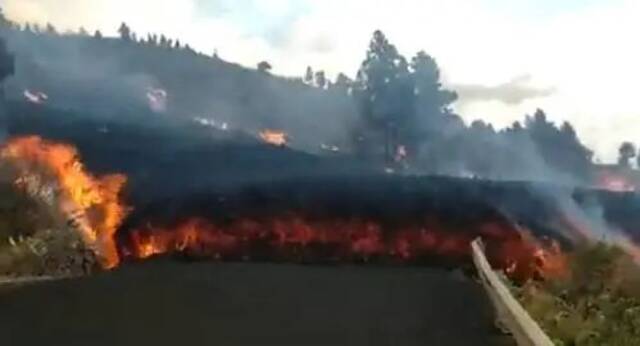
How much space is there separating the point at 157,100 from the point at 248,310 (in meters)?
14.8

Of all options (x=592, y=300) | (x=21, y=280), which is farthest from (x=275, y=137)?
(x=592, y=300)

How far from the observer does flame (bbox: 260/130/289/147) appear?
28.3 meters

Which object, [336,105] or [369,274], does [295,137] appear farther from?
[369,274]

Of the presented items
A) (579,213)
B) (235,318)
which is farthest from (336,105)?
(235,318)

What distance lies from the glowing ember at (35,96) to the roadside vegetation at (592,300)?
1334 centimetres

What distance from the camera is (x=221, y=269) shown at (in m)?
23.8

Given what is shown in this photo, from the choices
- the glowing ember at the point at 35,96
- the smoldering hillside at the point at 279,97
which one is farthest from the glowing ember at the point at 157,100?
the glowing ember at the point at 35,96

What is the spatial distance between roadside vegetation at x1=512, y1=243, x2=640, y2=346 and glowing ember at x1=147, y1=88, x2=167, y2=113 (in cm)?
1144

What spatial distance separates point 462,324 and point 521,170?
1409 centimetres

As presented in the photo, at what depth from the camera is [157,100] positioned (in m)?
28.5

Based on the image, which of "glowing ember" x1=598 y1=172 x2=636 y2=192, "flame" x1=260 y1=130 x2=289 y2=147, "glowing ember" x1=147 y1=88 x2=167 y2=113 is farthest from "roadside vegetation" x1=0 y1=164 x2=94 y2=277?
"glowing ember" x1=598 y1=172 x2=636 y2=192

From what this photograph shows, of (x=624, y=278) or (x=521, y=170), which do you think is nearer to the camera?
(x=624, y=278)

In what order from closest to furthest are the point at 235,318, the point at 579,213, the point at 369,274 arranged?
the point at 235,318
the point at 369,274
the point at 579,213

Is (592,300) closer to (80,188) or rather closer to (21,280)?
(21,280)
